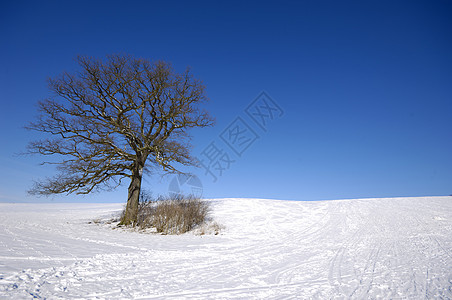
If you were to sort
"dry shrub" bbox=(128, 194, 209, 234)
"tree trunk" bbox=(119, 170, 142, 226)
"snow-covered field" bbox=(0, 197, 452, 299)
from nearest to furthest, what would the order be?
1. "snow-covered field" bbox=(0, 197, 452, 299)
2. "dry shrub" bbox=(128, 194, 209, 234)
3. "tree trunk" bbox=(119, 170, 142, 226)

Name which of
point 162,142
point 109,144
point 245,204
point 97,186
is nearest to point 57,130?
point 109,144

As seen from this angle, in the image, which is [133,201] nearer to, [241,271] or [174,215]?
[174,215]

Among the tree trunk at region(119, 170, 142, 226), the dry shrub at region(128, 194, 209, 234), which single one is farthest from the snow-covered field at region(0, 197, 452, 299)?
the tree trunk at region(119, 170, 142, 226)

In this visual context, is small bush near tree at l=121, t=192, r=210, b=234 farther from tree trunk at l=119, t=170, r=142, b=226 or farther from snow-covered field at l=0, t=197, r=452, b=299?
snow-covered field at l=0, t=197, r=452, b=299

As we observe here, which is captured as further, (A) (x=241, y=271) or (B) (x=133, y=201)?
(B) (x=133, y=201)

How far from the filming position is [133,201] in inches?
492

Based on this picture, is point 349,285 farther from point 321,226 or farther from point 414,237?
point 321,226

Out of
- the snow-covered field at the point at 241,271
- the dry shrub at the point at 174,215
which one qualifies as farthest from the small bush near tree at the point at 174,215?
the snow-covered field at the point at 241,271

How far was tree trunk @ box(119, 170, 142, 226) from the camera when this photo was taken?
40.2 feet

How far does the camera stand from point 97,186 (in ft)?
39.5

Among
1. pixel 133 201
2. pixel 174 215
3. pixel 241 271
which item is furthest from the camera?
pixel 133 201

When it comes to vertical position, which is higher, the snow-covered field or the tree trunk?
the tree trunk

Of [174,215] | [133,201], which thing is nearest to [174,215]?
[174,215]

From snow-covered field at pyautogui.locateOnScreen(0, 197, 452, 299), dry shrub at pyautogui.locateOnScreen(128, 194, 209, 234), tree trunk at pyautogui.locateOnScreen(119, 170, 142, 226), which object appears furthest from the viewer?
tree trunk at pyautogui.locateOnScreen(119, 170, 142, 226)
